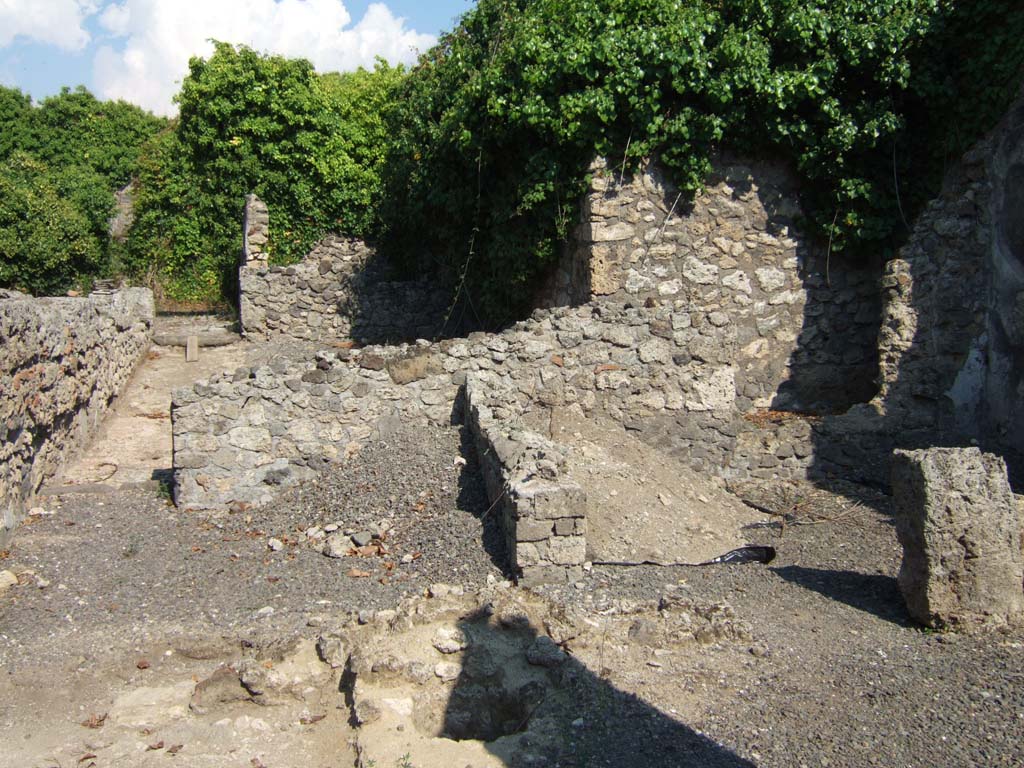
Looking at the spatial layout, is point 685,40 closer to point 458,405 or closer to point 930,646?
point 458,405

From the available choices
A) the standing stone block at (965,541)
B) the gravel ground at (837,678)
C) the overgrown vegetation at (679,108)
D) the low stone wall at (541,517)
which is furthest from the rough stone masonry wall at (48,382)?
the standing stone block at (965,541)

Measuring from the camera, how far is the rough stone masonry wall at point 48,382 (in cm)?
734

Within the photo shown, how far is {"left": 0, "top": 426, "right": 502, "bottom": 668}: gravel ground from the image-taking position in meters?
5.77

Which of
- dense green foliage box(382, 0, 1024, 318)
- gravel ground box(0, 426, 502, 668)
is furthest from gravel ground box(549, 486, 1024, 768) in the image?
dense green foliage box(382, 0, 1024, 318)

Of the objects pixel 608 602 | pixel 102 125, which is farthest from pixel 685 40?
pixel 102 125

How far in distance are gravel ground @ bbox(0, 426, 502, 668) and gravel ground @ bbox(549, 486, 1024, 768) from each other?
4.12 ft

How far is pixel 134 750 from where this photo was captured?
4508 millimetres

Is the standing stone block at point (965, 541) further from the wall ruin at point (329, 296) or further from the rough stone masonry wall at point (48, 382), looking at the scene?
the wall ruin at point (329, 296)

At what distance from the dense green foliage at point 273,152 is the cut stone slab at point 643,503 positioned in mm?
8538

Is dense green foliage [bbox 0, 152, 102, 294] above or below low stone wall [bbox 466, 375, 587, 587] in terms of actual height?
above

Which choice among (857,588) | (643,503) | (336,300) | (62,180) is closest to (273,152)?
(336,300)

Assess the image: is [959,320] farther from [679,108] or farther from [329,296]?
[329,296]

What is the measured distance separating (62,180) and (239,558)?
17236mm

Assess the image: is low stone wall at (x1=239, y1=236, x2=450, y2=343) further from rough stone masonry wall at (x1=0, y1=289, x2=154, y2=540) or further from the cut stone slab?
the cut stone slab
